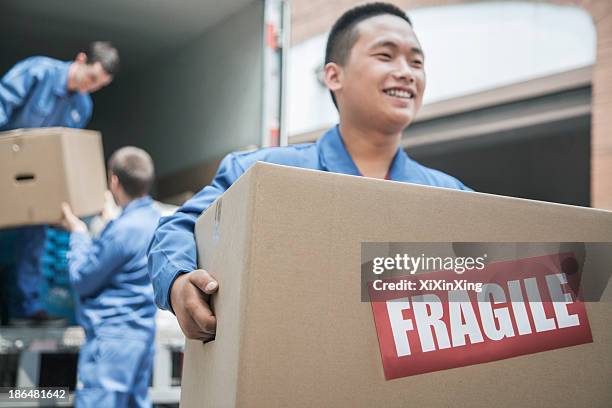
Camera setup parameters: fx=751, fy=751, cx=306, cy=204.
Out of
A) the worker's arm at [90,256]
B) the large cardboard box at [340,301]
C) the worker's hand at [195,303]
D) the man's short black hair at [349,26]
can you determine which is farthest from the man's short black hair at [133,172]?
the large cardboard box at [340,301]

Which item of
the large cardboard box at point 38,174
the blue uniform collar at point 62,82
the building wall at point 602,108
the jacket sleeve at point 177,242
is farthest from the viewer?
the building wall at point 602,108

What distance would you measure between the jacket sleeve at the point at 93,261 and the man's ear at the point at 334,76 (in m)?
1.76

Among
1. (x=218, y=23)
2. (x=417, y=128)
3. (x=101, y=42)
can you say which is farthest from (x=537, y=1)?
(x=101, y=42)

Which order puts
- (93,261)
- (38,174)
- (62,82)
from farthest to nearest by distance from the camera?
(62,82)
(93,261)
(38,174)

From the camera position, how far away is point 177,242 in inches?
52.7

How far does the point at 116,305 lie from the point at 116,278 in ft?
0.40

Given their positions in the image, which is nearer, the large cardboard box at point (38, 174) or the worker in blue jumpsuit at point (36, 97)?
the large cardboard box at point (38, 174)

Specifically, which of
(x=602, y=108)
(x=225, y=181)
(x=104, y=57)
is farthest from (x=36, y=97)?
(x=602, y=108)

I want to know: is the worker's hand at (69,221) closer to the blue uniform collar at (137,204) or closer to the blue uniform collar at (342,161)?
the blue uniform collar at (137,204)

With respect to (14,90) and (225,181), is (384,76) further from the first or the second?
(14,90)

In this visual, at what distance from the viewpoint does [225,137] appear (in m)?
3.59

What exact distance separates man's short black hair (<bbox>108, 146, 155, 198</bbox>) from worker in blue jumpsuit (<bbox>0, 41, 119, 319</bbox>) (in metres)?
0.36

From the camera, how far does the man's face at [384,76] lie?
160cm

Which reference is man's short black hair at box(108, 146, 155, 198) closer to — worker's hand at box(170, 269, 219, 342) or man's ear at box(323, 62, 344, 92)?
man's ear at box(323, 62, 344, 92)
